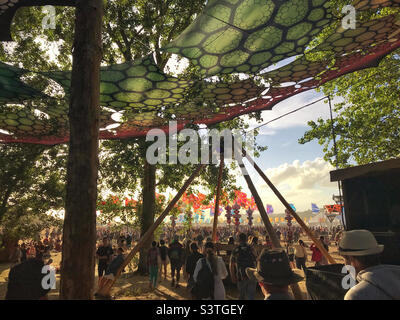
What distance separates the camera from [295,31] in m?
4.61

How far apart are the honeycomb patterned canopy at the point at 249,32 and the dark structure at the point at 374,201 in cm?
301

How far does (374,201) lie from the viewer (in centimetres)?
615

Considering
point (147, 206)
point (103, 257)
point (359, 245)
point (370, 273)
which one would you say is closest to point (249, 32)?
point (359, 245)

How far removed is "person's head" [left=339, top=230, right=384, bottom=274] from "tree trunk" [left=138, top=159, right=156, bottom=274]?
1099 cm

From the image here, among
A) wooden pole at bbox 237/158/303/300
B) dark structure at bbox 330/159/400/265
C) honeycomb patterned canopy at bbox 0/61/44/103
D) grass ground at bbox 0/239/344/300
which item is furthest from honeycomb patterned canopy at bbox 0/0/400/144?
grass ground at bbox 0/239/344/300

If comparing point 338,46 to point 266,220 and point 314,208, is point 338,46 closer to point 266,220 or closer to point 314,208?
point 266,220

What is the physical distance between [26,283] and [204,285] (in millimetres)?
2931

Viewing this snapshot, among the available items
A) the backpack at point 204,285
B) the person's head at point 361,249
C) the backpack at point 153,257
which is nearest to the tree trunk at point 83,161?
the person's head at point 361,249

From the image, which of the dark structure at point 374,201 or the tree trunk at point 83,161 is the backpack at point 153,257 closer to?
the dark structure at point 374,201

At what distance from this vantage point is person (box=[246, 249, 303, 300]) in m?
2.37

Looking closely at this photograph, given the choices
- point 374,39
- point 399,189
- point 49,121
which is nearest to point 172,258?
point 49,121

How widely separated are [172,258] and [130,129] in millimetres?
5219

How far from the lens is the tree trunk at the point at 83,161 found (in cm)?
249
